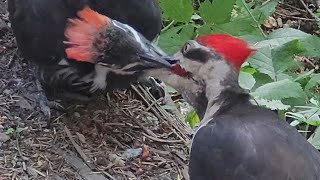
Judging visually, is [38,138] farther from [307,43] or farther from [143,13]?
[307,43]

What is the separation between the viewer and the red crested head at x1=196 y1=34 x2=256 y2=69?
2098mm

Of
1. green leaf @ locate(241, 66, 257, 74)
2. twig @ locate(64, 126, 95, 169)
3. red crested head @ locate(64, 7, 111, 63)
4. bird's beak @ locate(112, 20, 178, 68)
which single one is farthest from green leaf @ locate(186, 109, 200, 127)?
red crested head @ locate(64, 7, 111, 63)

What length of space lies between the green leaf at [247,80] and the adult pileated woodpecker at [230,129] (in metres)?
0.36

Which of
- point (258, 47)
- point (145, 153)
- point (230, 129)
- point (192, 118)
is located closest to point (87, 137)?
point (145, 153)

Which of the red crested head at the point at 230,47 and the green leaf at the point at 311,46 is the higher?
the red crested head at the point at 230,47

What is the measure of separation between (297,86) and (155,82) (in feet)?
1.99

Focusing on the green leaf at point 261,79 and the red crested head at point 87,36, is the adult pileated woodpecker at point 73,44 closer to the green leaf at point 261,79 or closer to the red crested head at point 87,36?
the red crested head at point 87,36

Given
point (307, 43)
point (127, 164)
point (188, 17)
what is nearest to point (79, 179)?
point (127, 164)

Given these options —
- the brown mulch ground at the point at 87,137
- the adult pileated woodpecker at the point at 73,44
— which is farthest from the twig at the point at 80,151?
the adult pileated woodpecker at the point at 73,44

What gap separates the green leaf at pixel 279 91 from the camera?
95.5 inches

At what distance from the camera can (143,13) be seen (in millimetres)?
2582

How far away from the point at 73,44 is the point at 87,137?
46cm

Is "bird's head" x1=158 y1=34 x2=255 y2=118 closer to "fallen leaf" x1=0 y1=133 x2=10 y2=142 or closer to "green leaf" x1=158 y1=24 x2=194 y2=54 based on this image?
"green leaf" x1=158 y1=24 x2=194 y2=54

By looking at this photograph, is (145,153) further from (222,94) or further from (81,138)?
(222,94)
